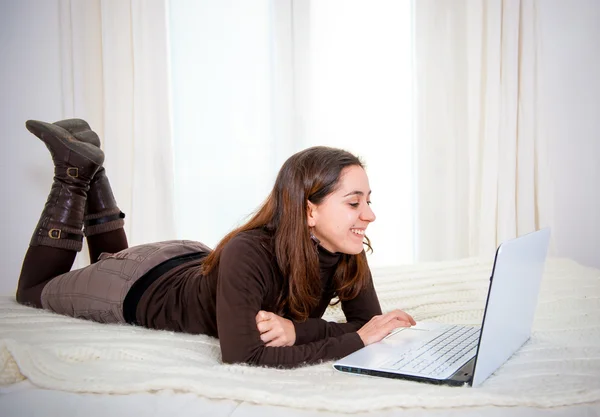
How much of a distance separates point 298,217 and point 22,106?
2.74 m

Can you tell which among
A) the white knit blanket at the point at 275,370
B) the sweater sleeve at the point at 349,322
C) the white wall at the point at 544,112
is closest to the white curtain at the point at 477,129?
the white wall at the point at 544,112

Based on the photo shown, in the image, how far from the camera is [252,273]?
134cm

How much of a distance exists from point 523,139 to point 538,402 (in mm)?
3027

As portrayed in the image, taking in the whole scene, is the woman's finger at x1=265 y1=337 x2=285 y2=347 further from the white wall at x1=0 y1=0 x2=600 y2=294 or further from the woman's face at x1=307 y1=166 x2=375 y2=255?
the white wall at x1=0 y1=0 x2=600 y2=294

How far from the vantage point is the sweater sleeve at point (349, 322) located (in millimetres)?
1443

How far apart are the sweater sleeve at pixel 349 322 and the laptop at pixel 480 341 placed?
0.43 ft

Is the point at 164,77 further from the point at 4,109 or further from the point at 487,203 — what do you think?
the point at 487,203

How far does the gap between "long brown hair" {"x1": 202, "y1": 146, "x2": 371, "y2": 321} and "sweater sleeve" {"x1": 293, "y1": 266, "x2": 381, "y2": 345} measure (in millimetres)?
53

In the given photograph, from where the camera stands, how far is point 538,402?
1.01 metres

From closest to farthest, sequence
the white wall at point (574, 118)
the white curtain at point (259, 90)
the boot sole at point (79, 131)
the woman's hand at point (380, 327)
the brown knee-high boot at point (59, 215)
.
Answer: the woman's hand at point (380, 327), the brown knee-high boot at point (59, 215), the boot sole at point (79, 131), the white curtain at point (259, 90), the white wall at point (574, 118)

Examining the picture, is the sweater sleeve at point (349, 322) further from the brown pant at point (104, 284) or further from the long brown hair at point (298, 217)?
the brown pant at point (104, 284)

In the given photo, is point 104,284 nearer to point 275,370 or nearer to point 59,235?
point 59,235

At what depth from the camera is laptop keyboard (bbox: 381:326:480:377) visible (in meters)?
1.18

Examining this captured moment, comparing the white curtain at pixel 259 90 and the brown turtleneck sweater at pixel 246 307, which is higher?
the white curtain at pixel 259 90
